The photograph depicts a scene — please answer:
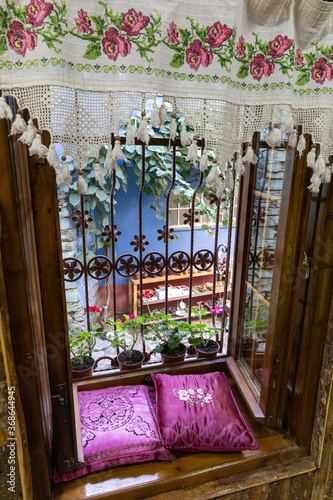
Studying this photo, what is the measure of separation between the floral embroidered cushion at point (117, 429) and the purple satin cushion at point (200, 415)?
0.18 feet

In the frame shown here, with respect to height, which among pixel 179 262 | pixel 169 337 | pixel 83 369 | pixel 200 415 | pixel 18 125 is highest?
pixel 18 125

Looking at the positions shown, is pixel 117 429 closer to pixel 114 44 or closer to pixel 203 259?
pixel 203 259

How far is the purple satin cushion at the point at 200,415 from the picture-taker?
145cm

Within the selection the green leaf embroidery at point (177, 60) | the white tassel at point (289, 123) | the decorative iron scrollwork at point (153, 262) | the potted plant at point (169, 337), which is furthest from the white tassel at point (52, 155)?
the potted plant at point (169, 337)

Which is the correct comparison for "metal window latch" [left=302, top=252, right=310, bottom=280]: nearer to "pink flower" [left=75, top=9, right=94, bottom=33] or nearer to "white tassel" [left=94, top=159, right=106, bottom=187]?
"white tassel" [left=94, top=159, right=106, bottom=187]

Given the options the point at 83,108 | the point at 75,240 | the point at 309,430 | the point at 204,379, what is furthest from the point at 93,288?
the point at 83,108

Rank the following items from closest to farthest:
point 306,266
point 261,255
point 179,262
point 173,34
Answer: point 173,34
point 306,266
point 261,255
point 179,262

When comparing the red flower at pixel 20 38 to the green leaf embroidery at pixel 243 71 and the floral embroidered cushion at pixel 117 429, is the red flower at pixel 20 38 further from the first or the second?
the floral embroidered cushion at pixel 117 429

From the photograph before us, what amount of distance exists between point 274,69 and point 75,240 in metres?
2.08

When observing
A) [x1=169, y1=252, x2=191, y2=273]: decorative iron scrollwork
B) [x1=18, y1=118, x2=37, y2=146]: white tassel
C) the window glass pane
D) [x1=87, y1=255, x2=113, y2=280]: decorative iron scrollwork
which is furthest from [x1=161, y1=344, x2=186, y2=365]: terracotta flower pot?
[x1=18, y1=118, x2=37, y2=146]: white tassel

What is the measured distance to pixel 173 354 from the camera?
1.79m

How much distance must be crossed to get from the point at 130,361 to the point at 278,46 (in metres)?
1.40

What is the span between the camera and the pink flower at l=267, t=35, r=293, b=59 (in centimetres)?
93

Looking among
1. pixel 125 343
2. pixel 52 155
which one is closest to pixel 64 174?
pixel 52 155
